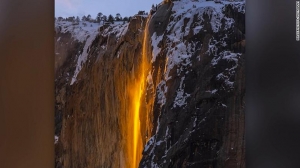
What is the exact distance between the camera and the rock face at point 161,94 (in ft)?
5.77

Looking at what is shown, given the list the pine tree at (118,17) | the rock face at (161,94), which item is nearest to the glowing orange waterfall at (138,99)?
the rock face at (161,94)

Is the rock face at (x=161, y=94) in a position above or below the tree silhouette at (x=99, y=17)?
below

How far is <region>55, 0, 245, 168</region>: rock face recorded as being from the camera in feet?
5.77

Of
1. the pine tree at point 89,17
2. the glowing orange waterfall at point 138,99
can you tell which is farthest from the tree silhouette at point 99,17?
the glowing orange waterfall at point 138,99

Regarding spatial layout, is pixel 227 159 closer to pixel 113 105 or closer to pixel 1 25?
pixel 113 105

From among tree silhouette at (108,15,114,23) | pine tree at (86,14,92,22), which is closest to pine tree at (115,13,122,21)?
tree silhouette at (108,15,114,23)

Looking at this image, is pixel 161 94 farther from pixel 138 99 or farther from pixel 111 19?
pixel 111 19

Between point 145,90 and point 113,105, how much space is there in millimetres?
194

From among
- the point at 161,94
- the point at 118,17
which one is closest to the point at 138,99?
the point at 161,94

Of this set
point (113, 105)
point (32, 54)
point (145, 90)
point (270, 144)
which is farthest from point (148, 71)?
point (270, 144)

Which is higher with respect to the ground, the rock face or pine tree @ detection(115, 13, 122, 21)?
pine tree @ detection(115, 13, 122, 21)

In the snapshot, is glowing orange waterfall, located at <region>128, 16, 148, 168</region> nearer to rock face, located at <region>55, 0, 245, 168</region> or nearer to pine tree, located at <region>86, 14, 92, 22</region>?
rock face, located at <region>55, 0, 245, 168</region>

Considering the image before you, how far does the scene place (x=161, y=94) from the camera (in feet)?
5.77

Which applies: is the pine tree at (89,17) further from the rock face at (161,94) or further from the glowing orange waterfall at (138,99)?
the glowing orange waterfall at (138,99)
